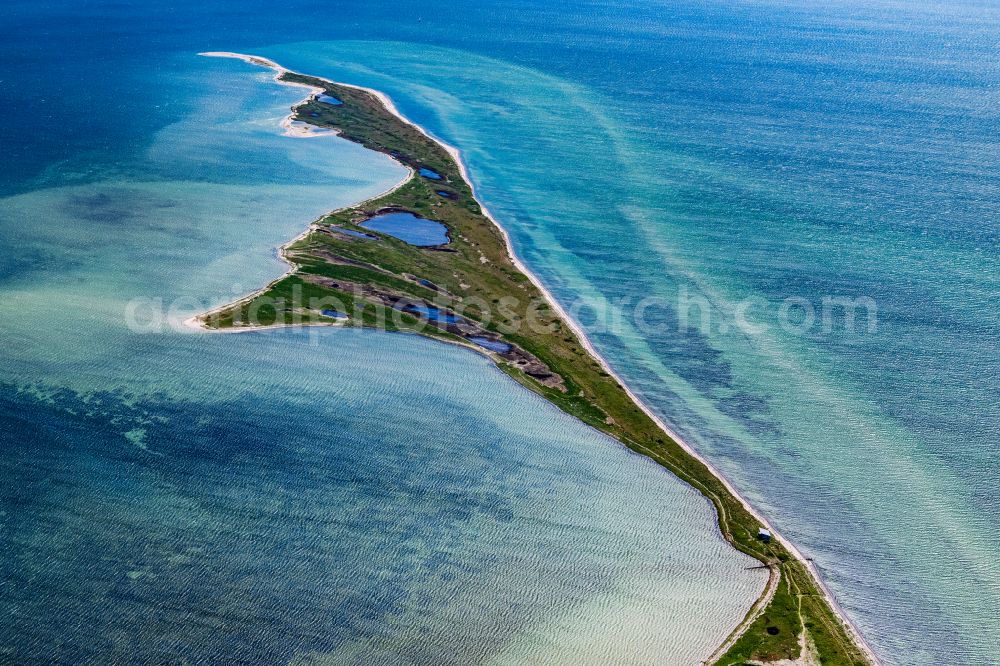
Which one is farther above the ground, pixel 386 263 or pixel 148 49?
pixel 148 49

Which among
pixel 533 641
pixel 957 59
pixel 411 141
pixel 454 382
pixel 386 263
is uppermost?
pixel 957 59

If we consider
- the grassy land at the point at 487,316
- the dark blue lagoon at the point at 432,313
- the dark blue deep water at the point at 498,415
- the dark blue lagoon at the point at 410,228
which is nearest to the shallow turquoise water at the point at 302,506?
the dark blue deep water at the point at 498,415

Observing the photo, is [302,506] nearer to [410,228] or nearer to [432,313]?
[432,313]

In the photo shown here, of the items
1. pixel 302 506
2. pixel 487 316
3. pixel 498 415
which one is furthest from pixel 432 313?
pixel 302 506

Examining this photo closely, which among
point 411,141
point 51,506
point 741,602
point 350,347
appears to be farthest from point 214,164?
point 741,602

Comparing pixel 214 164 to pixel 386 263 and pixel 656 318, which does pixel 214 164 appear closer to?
pixel 386 263

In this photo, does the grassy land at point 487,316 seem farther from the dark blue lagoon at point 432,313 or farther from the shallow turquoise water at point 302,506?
the shallow turquoise water at point 302,506

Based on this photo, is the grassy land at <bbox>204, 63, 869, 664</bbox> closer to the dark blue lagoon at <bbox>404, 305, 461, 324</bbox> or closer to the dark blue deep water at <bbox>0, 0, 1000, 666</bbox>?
the dark blue lagoon at <bbox>404, 305, 461, 324</bbox>
